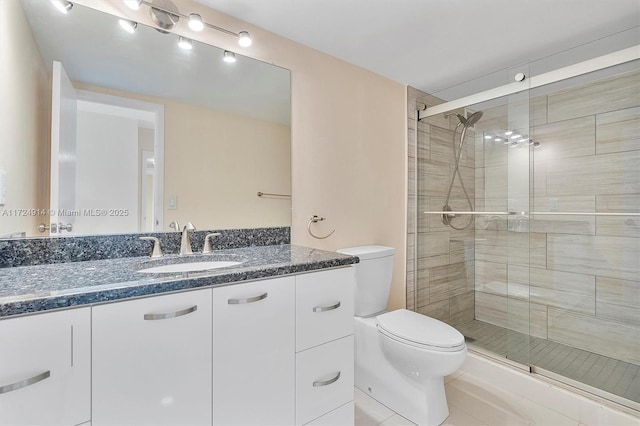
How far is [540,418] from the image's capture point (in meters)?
1.67

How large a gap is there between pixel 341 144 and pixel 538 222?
1743 millimetres

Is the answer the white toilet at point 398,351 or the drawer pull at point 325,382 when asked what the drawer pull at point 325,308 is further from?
the white toilet at point 398,351

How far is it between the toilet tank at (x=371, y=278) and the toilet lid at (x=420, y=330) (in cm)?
17

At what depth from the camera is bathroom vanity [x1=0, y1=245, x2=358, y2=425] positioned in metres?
0.74

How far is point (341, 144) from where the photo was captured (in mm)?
2107

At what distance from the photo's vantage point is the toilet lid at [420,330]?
1515 mm

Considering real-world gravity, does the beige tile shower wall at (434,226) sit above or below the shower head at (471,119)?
below

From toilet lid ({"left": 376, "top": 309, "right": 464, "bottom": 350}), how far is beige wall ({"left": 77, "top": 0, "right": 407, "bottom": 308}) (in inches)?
23.0

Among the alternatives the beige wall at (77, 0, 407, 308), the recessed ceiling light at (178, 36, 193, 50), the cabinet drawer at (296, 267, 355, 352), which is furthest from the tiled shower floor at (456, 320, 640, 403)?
the recessed ceiling light at (178, 36, 193, 50)

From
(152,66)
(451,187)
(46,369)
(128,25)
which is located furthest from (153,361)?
(451,187)

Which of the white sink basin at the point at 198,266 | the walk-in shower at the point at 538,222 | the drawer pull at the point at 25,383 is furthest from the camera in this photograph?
the walk-in shower at the point at 538,222

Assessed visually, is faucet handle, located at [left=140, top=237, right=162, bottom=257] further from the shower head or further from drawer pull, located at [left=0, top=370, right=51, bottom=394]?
the shower head

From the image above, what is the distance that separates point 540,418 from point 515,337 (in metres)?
0.67

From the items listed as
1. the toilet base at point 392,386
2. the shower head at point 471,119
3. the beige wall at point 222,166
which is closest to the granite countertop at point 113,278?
the beige wall at point 222,166
